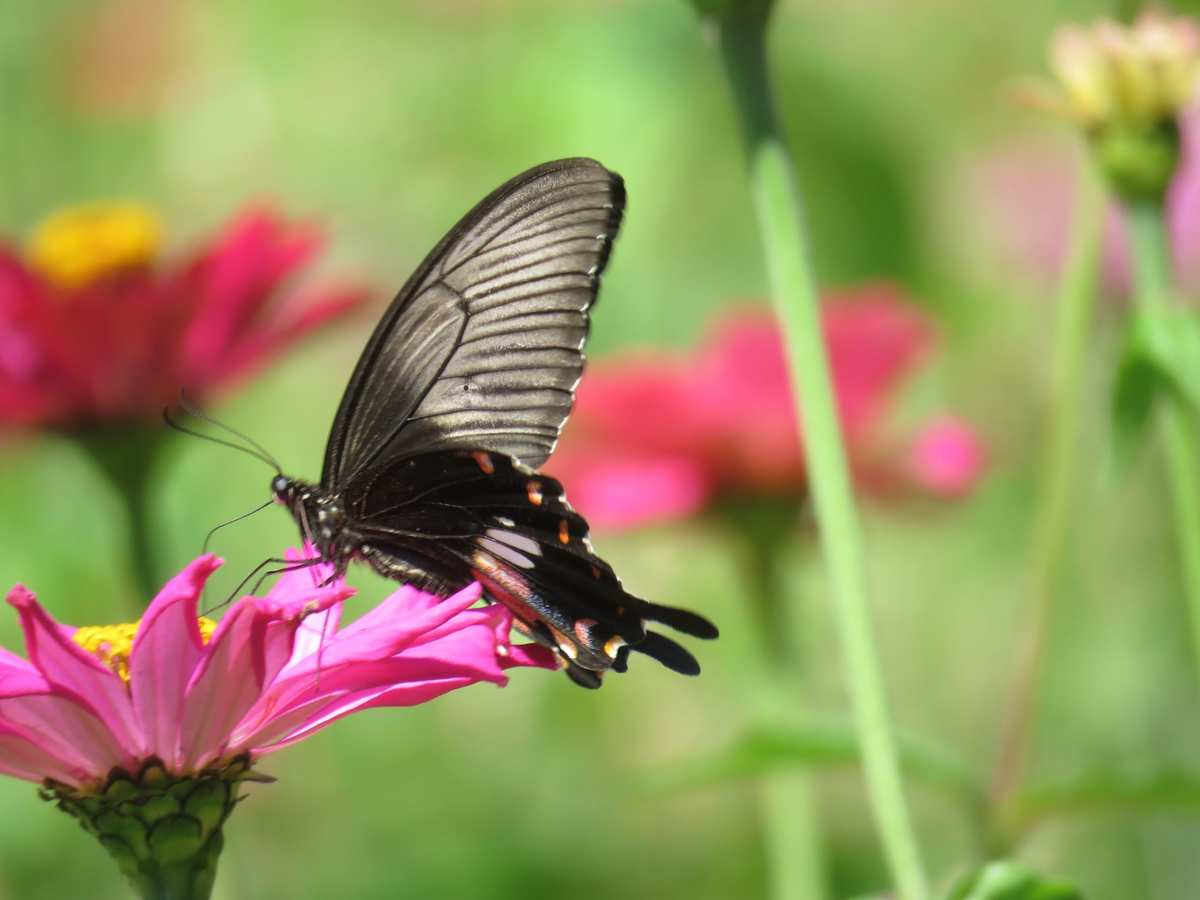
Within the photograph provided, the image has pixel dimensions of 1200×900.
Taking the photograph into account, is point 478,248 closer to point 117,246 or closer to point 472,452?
point 472,452

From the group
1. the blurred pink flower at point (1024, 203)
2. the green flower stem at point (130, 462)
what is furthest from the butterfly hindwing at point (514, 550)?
the blurred pink flower at point (1024, 203)

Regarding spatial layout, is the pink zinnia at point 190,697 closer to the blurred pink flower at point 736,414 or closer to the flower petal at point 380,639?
the flower petal at point 380,639

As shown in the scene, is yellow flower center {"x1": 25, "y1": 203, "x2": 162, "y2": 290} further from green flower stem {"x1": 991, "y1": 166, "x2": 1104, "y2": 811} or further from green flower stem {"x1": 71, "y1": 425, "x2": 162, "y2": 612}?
green flower stem {"x1": 991, "y1": 166, "x2": 1104, "y2": 811}

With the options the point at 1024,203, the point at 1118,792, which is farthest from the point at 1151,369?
the point at 1024,203

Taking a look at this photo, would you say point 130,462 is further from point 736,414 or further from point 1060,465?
point 1060,465

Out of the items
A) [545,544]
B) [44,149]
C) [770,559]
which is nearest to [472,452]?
[545,544]
